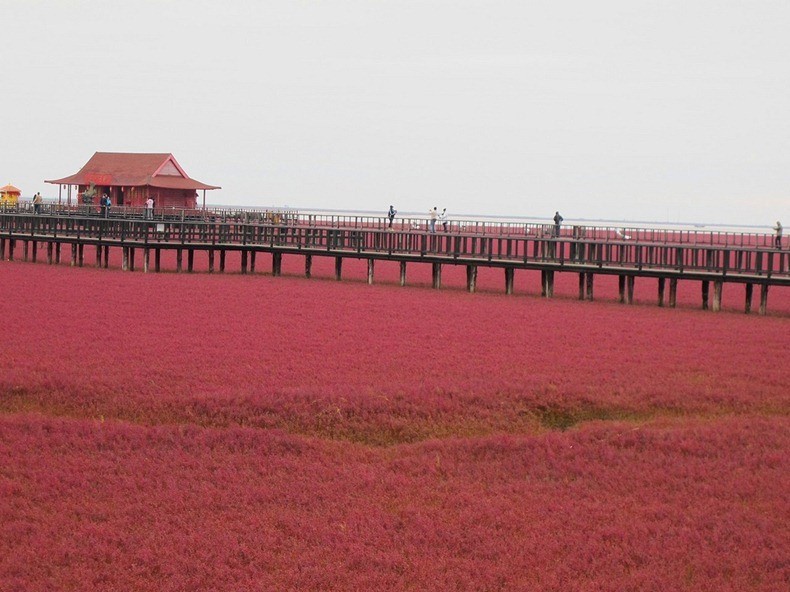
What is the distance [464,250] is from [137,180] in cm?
3261

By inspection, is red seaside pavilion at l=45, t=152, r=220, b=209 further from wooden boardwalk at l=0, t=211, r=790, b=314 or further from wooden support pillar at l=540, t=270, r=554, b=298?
wooden support pillar at l=540, t=270, r=554, b=298

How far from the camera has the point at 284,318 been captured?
103 ft

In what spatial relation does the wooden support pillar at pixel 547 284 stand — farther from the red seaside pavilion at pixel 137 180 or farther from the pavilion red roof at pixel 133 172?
the pavilion red roof at pixel 133 172

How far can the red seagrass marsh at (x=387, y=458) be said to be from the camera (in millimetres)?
12617

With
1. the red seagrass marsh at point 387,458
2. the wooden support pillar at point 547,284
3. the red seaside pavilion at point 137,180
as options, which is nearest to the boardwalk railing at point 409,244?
the wooden support pillar at point 547,284

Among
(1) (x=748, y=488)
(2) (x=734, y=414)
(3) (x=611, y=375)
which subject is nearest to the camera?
(1) (x=748, y=488)

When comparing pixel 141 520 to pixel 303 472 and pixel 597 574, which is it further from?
pixel 597 574

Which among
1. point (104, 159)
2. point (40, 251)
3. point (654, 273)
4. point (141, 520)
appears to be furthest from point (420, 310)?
point (104, 159)

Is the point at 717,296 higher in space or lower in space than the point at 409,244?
lower

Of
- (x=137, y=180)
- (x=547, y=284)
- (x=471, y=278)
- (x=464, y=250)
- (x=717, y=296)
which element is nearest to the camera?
(x=717, y=296)

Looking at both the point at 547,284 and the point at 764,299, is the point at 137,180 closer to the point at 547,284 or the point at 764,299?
the point at 547,284

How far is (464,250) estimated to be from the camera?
4441 cm

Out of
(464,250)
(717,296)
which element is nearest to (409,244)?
(464,250)

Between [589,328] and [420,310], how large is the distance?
601cm
